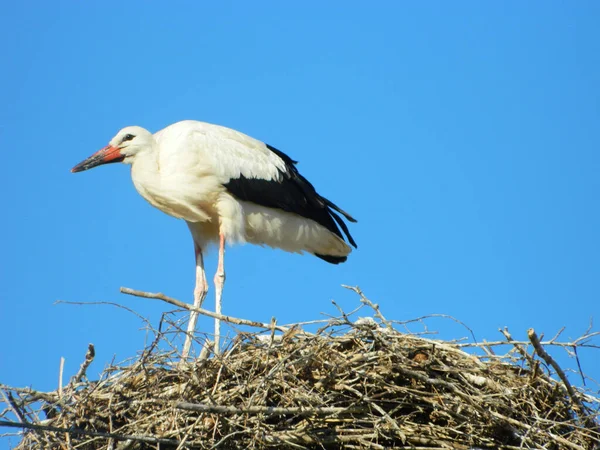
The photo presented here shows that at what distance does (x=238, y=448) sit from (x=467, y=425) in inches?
58.2

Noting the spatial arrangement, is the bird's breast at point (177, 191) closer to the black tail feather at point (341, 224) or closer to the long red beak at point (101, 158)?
the long red beak at point (101, 158)

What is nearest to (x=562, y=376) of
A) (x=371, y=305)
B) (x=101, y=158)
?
(x=371, y=305)

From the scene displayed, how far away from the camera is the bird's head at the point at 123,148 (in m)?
9.40

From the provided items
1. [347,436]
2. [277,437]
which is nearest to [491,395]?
[347,436]

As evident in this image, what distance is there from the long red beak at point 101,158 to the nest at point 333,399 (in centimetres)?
275

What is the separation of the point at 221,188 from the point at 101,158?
111cm

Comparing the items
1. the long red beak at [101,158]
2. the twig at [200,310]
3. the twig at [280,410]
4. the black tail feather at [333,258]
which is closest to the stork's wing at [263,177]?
the black tail feather at [333,258]

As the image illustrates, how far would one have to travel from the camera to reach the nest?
6.62m

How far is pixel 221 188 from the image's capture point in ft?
31.4

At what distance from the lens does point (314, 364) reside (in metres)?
6.94

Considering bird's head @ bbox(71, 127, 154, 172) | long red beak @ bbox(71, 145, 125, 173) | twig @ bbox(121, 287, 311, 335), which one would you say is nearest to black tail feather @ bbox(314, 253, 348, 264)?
bird's head @ bbox(71, 127, 154, 172)

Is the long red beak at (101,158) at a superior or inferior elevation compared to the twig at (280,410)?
superior

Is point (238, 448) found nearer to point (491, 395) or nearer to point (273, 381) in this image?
point (273, 381)

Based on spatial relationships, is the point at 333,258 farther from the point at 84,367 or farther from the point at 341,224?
the point at 84,367
